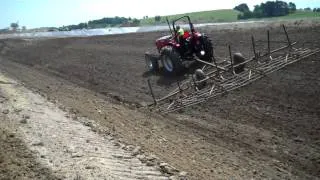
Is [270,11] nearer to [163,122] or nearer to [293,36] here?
[293,36]

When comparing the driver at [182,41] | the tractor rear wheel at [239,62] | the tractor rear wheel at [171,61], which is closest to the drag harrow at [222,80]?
the tractor rear wheel at [239,62]

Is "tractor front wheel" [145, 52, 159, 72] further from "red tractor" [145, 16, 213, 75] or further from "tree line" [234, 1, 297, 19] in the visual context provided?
"tree line" [234, 1, 297, 19]

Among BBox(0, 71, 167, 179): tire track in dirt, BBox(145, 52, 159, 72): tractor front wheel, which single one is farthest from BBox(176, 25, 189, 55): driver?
BBox(0, 71, 167, 179): tire track in dirt

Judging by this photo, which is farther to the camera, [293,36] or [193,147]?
[293,36]

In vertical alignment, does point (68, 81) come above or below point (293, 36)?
below

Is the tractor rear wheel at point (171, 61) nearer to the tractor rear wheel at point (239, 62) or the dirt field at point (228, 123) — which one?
the dirt field at point (228, 123)

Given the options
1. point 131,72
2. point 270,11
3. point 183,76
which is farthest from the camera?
point 270,11

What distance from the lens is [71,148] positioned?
8898mm

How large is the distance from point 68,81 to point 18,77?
3.77 meters

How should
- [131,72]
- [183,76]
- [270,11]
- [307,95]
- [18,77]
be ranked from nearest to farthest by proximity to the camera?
[307,95] < [183,76] < [131,72] < [18,77] < [270,11]

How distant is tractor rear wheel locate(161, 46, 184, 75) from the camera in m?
16.0

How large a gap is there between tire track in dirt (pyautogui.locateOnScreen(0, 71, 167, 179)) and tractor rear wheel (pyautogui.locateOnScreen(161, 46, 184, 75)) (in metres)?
4.81

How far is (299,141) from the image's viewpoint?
8766 mm

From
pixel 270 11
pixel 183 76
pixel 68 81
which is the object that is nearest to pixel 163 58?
pixel 183 76
